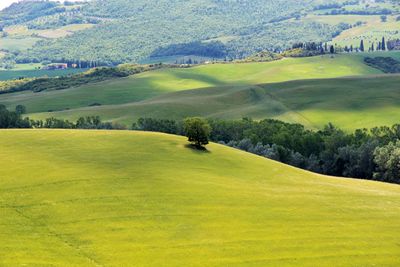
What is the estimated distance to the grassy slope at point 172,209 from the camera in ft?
185

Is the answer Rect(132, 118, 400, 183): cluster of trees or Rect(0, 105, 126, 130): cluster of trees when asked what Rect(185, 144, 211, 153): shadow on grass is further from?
Rect(0, 105, 126, 130): cluster of trees

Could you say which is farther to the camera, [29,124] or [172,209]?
[29,124]

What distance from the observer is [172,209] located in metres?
68.9

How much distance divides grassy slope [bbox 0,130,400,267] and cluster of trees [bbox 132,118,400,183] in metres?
26.4

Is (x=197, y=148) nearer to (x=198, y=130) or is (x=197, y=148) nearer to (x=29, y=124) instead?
(x=198, y=130)

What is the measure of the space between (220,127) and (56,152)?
77.8m

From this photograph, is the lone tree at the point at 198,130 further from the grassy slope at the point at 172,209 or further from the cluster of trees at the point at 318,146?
the cluster of trees at the point at 318,146

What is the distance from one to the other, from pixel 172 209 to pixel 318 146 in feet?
274

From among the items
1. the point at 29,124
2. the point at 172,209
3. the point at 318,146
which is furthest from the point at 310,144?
the point at 172,209

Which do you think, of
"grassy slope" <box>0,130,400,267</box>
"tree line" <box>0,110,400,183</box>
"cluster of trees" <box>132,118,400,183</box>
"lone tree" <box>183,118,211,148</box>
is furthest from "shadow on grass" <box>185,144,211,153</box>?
"cluster of trees" <box>132,118,400,183</box>

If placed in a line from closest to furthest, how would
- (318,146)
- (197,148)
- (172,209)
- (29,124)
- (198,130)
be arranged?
(172,209)
(197,148)
(198,130)
(318,146)
(29,124)

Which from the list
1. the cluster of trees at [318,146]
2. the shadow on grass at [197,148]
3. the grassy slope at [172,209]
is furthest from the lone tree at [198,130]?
the cluster of trees at [318,146]

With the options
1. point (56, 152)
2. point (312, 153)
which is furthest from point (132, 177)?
point (312, 153)

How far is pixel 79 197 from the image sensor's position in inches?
2734
